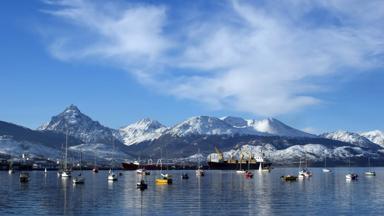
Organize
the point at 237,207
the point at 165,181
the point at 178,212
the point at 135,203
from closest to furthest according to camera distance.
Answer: the point at 178,212 → the point at 237,207 → the point at 135,203 → the point at 165,181

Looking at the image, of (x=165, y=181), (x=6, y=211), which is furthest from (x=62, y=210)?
(x=165, y=181)

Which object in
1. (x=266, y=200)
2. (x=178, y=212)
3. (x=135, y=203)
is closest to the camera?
(x=178, y=212)

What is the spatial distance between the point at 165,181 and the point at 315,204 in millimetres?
95214

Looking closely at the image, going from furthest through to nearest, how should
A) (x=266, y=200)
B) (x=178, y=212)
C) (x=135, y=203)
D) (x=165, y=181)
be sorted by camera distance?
(x=165, y=181) → (x=266, y=200) → (x=135, y=203) → (x=178, y=212)

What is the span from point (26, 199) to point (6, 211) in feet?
90.7

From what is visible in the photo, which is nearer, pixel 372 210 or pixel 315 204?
pixel 372 210

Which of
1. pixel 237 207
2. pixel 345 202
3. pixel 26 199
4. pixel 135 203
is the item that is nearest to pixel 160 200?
pixel 135 203

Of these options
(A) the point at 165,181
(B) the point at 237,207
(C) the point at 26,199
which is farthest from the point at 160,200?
(A) the point at 165,181

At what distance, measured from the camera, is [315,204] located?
110 metres

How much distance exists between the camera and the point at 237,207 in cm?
10431

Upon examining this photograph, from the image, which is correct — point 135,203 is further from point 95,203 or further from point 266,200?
point 266,200

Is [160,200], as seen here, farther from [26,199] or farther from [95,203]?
[26,199]

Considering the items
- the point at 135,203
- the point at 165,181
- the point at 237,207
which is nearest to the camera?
the point at 237,207

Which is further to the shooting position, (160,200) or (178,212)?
(160,200)
